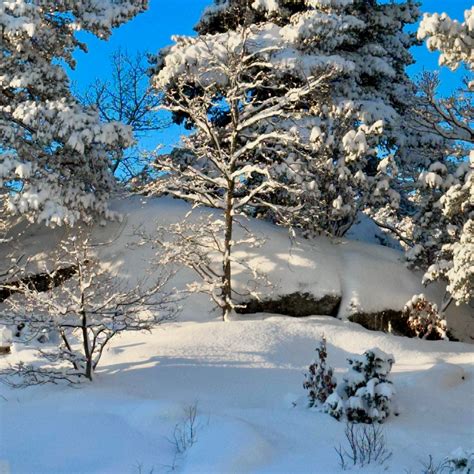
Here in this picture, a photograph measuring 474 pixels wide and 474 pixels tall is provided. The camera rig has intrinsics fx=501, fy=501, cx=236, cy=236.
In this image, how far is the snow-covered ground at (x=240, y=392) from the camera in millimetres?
4883

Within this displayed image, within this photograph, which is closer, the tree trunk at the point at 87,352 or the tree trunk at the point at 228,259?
the tree trunk at the point at 87,352

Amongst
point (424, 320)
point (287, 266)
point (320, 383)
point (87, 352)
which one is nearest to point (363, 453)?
point (320, 383)

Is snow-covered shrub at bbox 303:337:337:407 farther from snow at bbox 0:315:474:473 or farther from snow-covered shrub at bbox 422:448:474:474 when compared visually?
snow-covered shrub at bbox 422:448:474:474

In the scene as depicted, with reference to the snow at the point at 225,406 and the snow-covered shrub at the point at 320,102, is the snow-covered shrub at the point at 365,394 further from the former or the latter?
the snow-covered shrub at the point at 320,102

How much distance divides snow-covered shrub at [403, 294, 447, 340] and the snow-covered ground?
0.64m

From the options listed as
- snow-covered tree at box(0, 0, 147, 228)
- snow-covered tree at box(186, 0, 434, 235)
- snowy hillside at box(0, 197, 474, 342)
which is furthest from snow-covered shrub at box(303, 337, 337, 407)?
snow-covered tree at box(0, 0, 147, 228)

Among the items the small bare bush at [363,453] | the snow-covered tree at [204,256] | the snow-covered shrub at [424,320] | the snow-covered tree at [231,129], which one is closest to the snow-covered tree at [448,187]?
the snow-covered shrub at [424,320]

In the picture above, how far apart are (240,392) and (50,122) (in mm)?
8317

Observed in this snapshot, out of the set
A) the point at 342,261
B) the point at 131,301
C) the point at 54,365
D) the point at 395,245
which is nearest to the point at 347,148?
the point at 342,261

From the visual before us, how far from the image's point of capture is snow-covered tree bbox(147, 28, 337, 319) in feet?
37.1

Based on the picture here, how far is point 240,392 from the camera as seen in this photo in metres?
7.39

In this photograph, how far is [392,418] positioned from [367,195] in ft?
27.8

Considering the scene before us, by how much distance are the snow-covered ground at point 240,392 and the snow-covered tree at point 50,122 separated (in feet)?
6.67

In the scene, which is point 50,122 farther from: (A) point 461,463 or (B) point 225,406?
(A) point 461,463
